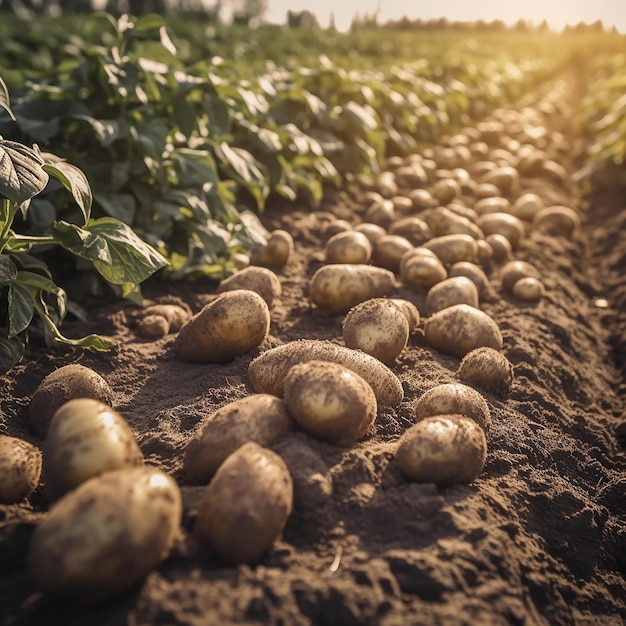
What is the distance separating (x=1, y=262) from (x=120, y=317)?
84cm

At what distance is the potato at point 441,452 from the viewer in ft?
6.15

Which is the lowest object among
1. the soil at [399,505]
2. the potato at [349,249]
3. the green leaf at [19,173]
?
the soil at [399,505]

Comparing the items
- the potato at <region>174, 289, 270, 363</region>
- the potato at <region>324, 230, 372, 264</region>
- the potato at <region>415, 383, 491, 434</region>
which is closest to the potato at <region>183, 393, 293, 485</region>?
the potato at <region>415, 383, 491, 434</region>

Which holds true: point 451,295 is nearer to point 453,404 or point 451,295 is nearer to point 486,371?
point 486,371

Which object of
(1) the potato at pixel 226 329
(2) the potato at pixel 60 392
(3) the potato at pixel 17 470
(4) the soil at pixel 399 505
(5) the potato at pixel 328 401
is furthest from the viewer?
(1) the potato at pixel 226 329

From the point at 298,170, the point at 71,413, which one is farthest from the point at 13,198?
the point at 298,170

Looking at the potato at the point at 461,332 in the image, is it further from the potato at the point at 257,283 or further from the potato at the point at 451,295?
the potato at the point at 257,283

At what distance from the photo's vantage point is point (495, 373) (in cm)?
261

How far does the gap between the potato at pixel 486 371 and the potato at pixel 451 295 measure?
1.66 ft

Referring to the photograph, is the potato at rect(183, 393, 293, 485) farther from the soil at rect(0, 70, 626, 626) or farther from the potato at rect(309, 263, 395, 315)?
the potato at rect(309, 263, 395, 315)

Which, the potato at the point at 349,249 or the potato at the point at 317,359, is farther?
the potato at the point at 349,249

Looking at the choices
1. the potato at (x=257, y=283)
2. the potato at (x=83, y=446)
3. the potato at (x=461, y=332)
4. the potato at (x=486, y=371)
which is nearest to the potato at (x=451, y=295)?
the potato at (x=461, y=332)

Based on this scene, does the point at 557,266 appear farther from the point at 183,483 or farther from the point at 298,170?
the point at 183,483

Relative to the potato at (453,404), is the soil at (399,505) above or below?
below
